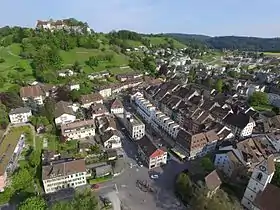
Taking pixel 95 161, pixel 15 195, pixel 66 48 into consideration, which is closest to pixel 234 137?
pixel 95 161

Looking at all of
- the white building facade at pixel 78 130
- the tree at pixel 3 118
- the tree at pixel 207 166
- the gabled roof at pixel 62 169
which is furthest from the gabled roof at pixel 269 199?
the tree at pixel 3 118

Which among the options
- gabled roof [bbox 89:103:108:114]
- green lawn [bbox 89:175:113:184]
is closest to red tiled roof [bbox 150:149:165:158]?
green lawn [bbox 89:175:113:184]

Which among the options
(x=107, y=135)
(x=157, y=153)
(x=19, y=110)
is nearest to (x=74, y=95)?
(x=19, y=110)

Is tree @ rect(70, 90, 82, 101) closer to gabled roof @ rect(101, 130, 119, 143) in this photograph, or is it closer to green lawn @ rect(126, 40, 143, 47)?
gabled roof @ rect(101, 130, 119, 143)

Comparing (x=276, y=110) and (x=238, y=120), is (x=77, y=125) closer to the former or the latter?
(x=238, y=120)

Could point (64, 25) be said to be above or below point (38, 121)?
above

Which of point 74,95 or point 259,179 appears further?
point 74,95

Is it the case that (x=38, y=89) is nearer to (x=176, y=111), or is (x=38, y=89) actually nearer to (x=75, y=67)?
(x=75, y=67)

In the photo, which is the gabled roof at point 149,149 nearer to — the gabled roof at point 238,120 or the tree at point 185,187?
the tree at point 185,187
